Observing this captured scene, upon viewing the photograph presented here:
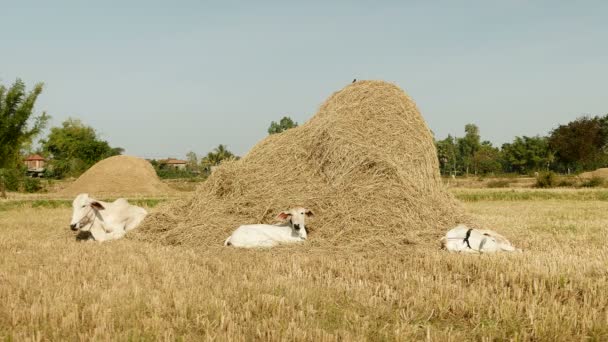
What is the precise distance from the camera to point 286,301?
462 centimetres

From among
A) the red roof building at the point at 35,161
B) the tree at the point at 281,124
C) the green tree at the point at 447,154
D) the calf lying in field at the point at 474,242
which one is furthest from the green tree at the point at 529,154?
the red roof building at the point at 35,161

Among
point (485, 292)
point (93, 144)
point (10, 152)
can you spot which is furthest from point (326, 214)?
point (93, 144)

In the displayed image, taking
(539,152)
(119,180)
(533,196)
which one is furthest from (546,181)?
(539,152)

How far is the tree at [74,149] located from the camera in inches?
2343

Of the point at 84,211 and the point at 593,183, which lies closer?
the point at 84,211

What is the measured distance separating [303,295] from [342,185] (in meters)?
4.82

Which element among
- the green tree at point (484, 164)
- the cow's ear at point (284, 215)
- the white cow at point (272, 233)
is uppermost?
the green tree at point (484, 164)

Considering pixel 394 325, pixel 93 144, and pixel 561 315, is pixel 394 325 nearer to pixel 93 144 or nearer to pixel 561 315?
pixel 561 315

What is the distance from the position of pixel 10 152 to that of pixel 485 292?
27.0 meters

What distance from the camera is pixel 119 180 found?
34562 mm

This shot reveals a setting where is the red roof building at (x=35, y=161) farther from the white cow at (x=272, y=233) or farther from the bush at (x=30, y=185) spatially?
the white cow at (x=272, y=233)

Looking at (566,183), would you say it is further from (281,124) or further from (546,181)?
(281,124)

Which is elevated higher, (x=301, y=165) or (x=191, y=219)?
(x=301, y=165)

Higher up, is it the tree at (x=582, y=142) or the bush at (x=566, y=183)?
the tree at (x=582, y=142)
